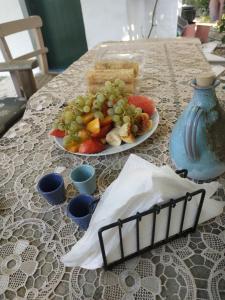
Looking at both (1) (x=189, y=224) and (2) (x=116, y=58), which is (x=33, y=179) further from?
(2) (x=116, y=58)

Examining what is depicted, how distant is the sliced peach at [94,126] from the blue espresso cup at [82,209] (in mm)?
199

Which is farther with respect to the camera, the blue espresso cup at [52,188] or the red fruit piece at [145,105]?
the red fruit piece at [145,105]

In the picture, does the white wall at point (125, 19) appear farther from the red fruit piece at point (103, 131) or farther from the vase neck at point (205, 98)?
the vase neck at point (205, 98)

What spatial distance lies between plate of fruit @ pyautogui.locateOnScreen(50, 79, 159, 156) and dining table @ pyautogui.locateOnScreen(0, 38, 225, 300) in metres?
0.03

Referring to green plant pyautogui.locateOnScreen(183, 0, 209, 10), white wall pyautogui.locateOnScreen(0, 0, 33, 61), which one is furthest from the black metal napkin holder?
green plant pyautogui.locateOnScreen(183, 0, 209, 10)

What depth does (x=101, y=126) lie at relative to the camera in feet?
1.97

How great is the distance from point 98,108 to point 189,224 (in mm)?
348

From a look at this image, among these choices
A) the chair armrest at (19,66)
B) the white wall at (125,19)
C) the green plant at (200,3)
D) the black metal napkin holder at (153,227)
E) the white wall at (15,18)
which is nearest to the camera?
the black metal napkin holder at (153,227)

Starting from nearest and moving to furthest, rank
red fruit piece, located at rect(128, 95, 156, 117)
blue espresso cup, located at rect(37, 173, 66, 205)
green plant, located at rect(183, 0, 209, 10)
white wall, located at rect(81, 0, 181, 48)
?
blue espresso cup, located at rect(37, 173, 66, 205), red fruit piece, located at rect(128, 95, 156, 117), white wall, located at rect(81, 0, 181, 48), green plant, located at rect(183, 0, 209, 10)

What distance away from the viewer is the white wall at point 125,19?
2275 millimetres

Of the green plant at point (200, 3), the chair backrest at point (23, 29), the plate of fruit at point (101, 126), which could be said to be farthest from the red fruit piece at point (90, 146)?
the green plant at point (200, 3)

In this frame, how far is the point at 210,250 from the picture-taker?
0.39 meters

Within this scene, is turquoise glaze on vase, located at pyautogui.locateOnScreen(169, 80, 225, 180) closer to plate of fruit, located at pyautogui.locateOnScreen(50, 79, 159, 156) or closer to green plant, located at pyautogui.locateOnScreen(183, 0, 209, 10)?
plate of fruit, located at pyautogui.locateOnScreen(50, 79, 159, 156)

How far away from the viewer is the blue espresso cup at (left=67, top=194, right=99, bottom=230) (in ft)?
1.34
